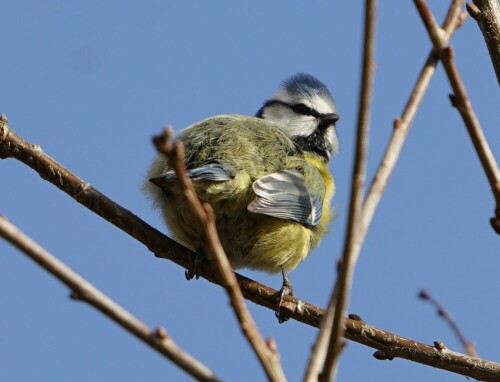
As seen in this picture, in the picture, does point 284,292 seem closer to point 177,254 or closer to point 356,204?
point 177,254

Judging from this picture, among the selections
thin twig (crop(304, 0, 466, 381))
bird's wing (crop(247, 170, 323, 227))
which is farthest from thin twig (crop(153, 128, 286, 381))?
bird's wing (crop(247, 170, 323, 227))

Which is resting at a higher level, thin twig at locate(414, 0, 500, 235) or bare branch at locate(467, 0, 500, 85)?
bare branch at locate(467, 0, 500, 85)

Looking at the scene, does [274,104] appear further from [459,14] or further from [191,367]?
[191,367]

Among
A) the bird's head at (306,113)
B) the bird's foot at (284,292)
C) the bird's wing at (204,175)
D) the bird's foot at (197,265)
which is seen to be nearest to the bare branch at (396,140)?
the bird's wing at (204,175)

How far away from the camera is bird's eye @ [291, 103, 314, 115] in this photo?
510cm

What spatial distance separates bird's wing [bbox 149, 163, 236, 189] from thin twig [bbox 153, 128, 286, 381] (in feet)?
6.74

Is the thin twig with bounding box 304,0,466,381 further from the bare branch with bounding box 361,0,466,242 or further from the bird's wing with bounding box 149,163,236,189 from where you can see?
the bird's wing with bounding box 149,163,236,189

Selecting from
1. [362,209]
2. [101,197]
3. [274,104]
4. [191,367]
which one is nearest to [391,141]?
[362,209]

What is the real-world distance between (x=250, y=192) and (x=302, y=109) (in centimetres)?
154

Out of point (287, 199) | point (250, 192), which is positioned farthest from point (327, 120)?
point (250, 192)

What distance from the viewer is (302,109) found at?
514 cm

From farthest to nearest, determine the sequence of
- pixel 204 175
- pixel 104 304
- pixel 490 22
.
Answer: pixel 204 175 → pixel 490 22 → pixel 104 304

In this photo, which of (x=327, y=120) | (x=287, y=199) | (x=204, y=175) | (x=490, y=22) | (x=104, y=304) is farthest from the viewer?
(x=327, y=120)

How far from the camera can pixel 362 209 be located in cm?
156
